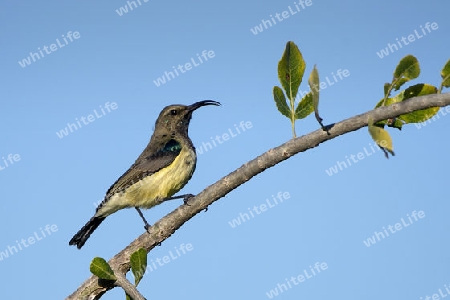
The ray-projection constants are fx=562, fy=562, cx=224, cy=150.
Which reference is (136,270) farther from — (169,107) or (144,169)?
(169,107)

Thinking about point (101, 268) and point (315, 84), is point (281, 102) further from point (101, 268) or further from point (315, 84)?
point (101, 268)

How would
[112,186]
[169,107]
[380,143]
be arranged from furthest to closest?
[169,107] → [112,186] → [380,143]

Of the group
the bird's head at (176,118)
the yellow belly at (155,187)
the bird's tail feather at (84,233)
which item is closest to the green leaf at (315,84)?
the yellow belly at (155,187)

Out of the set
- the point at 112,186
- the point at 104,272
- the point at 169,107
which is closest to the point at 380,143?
the point at 104,272

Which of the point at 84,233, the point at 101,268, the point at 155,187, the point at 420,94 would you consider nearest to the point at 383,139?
the point at 420,94

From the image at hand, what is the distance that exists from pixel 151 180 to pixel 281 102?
18.8ft

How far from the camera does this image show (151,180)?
28.1 feet

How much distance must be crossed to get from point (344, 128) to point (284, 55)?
1.68ft

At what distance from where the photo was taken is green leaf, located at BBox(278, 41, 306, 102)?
2.92 meters

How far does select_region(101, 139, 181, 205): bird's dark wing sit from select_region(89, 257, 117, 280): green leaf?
528 cm

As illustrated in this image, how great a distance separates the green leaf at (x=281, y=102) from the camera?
304 cm

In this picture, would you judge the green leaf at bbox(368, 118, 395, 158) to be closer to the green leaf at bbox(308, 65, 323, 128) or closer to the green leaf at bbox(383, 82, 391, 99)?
the green leaf at bbox(308, 65, 323, 128)

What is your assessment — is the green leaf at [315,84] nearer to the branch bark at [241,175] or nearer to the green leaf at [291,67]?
the branch bark at [241,175]

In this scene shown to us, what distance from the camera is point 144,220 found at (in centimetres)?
865
